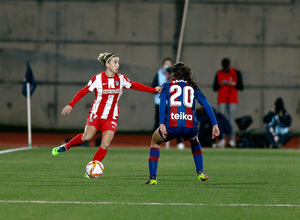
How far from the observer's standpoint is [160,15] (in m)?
24.5

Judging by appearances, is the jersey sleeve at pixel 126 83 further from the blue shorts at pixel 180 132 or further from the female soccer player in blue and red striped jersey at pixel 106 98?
the blue shorts at pixel 180 132

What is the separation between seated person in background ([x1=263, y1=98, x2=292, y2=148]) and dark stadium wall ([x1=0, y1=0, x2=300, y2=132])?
220 inches

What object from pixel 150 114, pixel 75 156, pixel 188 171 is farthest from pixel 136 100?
pixel 188 171

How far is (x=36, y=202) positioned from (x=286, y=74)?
1829 centimetres

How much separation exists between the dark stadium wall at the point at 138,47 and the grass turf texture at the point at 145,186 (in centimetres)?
896

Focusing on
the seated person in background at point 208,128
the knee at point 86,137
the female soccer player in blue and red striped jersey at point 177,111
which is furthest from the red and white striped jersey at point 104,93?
the seated person in background at point 208,128

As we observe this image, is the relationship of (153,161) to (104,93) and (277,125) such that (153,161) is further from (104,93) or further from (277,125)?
(277,125)

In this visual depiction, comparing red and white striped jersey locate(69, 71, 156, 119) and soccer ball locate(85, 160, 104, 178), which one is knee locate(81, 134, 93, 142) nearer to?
red and white striped jersey locate(69, 71, 156, 119)

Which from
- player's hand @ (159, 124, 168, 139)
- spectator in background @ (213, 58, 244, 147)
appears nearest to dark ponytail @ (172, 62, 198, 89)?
player's hand @ (159, 124, 168, 139)

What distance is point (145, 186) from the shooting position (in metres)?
9.25

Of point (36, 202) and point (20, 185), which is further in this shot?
point (20, 185)

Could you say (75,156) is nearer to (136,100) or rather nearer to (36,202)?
(36,202)

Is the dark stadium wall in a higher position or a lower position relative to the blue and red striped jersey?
higher

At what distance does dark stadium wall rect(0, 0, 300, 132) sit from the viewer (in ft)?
80.3
